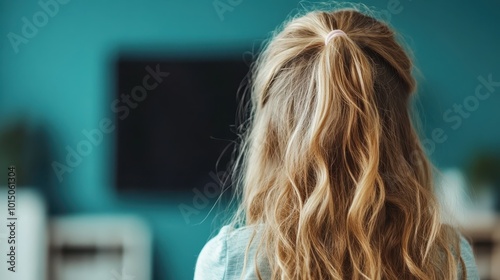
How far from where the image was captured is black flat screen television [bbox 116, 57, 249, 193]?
10.2 feet

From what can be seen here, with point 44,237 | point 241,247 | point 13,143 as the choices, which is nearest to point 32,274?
point 44,237

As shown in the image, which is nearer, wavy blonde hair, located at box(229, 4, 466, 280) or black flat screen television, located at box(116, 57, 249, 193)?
wavy blonde hair, located at box(229, 4, 466, 280)

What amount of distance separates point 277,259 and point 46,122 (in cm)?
249

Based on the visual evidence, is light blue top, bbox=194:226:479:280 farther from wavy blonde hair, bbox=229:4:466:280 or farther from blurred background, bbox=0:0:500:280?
blurred background, bbox=0:0:500:280

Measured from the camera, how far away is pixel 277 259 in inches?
33.4

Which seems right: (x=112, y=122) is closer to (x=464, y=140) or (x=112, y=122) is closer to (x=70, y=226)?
(x=70, y=226)

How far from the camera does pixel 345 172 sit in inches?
34.9

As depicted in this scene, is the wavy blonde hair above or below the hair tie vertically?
below

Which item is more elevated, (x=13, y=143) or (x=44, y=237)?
(x=13, y=143)

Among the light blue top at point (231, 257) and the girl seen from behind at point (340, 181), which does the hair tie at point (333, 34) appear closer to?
the girl seen from behind at point (340, 181)

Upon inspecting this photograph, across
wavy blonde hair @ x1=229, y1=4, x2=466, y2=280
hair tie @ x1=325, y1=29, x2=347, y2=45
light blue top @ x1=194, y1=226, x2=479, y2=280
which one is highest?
hair tie @ x1=325, y1=29, x2=347, y2=45

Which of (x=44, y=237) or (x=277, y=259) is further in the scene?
(x=44, y=237)

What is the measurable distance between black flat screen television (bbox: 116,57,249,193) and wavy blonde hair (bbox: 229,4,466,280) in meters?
2.18

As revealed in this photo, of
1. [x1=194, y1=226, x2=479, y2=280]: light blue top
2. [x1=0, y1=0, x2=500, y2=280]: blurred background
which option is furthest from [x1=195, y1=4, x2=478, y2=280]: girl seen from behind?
[x1=0, y1=0, x2=500, y2=280]: blurred background
